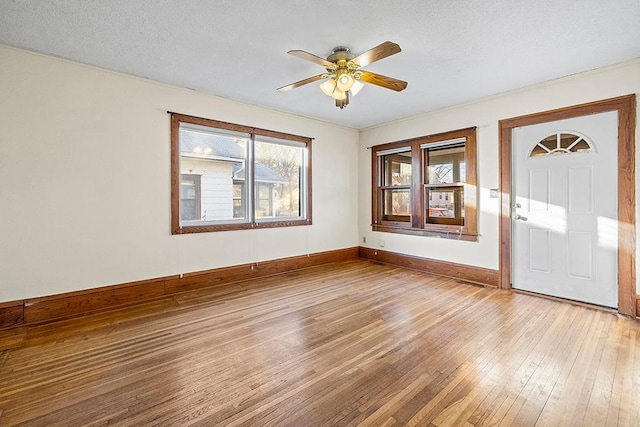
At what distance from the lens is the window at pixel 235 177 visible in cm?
403

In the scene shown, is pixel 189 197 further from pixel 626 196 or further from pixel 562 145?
pixel 626 196

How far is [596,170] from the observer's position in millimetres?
3357

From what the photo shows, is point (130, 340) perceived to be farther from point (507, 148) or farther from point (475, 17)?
point (507, 148)

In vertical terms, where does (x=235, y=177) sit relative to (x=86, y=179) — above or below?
above

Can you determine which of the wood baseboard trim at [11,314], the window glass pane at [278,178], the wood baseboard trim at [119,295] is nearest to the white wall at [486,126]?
the window glass pane at [278,178]

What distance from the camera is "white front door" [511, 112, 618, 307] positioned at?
3.30m

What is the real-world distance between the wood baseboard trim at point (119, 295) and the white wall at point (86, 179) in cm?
9

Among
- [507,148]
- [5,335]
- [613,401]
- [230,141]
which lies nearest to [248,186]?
[230,141]

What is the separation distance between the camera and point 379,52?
2.48 metres

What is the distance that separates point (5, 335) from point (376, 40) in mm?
4342

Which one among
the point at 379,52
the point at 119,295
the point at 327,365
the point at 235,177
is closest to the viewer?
the point at 327,365

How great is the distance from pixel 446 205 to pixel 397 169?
1.23 m

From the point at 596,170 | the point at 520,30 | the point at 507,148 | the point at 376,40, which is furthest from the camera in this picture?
the point at 507,148

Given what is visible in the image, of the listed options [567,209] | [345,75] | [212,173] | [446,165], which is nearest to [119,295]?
[212,173]
